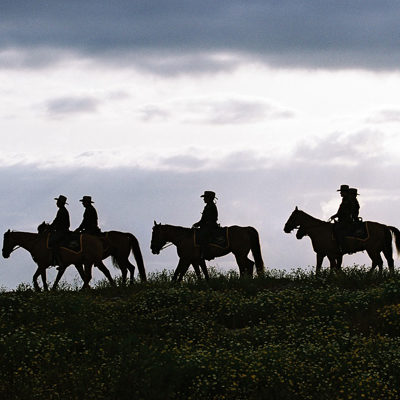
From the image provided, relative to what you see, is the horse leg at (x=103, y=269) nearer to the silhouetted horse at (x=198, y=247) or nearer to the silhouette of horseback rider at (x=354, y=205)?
the silhouetted horse at (x=198, y=247)

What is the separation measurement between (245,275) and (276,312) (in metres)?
4.97

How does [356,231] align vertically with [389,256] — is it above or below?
above

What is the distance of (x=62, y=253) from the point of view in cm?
2762

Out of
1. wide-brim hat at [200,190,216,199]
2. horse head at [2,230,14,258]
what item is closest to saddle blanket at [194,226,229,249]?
wide-brim hat at [200,190,216,199]

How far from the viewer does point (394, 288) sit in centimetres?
2202

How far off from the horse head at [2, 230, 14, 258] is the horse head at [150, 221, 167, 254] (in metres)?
5.05

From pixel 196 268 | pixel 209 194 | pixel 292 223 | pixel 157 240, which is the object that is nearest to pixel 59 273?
pixel 157 240

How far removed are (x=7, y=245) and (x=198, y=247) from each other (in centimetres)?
686

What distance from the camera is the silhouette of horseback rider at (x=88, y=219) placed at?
28.2 metres

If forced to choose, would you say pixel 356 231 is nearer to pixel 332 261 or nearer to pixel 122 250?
pixel 332 261

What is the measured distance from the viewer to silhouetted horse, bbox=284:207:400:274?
1144 inches

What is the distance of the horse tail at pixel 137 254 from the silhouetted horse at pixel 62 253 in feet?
4.57

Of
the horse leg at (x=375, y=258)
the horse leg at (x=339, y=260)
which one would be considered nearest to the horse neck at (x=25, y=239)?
the horse leg at (x=339, y=260)

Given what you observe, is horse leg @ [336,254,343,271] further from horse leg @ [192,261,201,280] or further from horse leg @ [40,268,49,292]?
horse leg @ [40,268,49,292]
